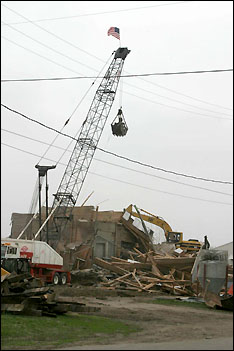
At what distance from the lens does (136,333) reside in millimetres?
13703

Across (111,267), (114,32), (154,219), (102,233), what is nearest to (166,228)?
(154,219)

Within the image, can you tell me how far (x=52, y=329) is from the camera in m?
13.2

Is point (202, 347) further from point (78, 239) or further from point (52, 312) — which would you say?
point (78, 239)

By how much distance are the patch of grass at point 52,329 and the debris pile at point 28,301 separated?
30cm

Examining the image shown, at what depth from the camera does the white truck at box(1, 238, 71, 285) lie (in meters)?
31.8

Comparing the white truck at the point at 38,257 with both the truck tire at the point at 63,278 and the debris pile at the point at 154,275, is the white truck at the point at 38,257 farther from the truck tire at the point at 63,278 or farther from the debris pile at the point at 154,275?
the debris pile at the point at 154,275

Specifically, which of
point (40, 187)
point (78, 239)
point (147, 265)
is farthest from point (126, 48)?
point (147, 265)

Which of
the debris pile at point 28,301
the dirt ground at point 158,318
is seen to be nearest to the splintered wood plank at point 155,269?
the dirt ground at point 158,318

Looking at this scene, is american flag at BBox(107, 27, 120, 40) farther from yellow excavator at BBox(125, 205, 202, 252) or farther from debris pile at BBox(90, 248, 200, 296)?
yellow excavator at BBox(125, 205, 202, 252)

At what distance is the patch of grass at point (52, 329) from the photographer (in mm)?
11406

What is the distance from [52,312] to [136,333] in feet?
11.4

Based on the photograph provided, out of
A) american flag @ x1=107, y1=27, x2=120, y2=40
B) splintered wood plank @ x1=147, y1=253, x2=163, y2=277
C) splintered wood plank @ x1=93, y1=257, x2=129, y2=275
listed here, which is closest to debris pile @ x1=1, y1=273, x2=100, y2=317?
splintered wood plank @ x1=147, y1=253, x2=163, y2=277

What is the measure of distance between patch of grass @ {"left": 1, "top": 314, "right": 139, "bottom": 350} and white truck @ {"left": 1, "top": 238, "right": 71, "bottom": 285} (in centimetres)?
1507

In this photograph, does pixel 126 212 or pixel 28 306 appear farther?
pixel 126 212
